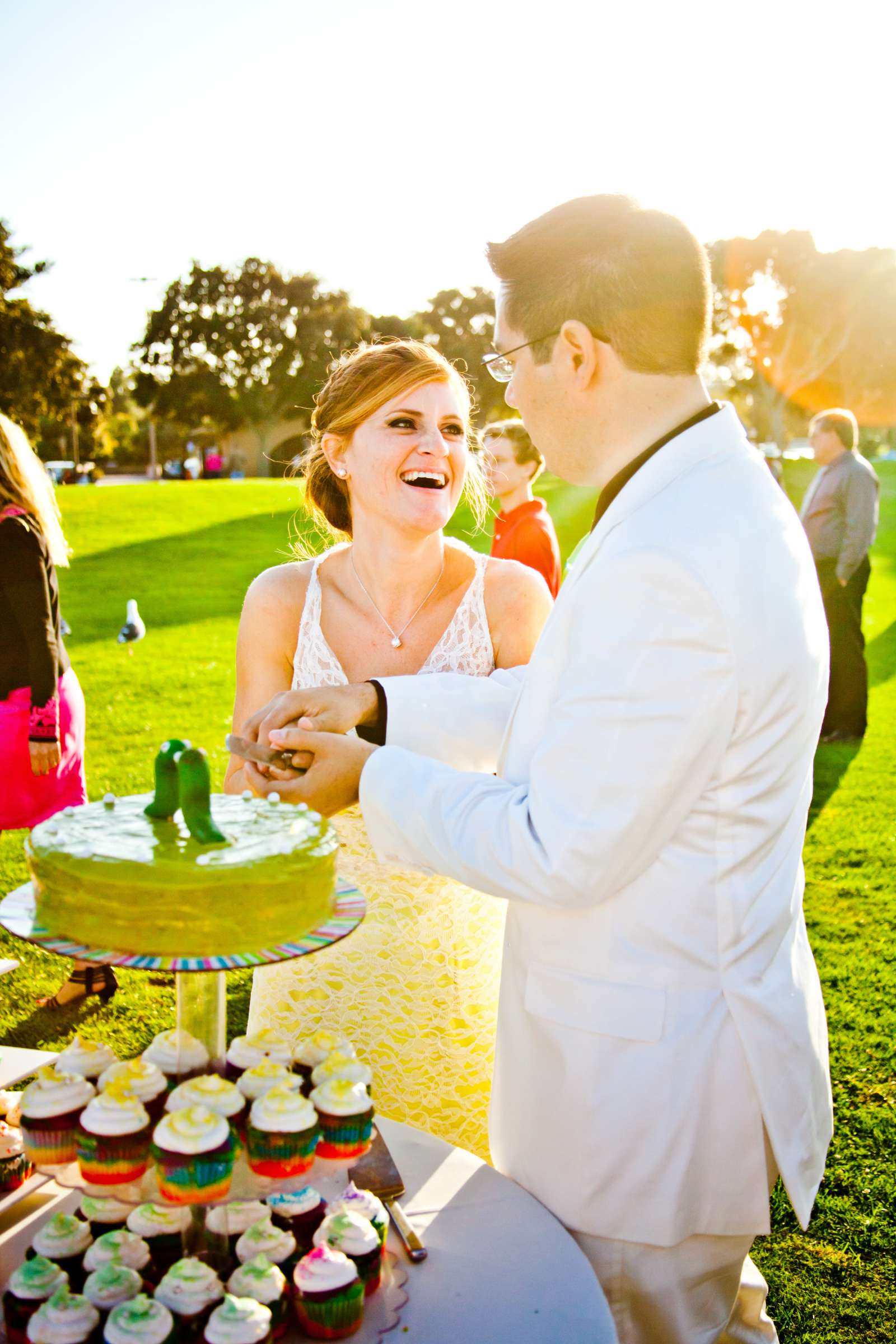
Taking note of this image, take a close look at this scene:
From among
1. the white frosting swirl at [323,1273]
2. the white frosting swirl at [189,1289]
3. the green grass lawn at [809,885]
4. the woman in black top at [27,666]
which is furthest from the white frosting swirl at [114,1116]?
the woman in black top at [27,666]

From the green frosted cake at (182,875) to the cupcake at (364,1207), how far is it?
53 centimetres

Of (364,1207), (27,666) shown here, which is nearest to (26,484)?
(27,666)

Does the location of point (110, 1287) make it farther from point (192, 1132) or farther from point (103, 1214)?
point (192, 1132)

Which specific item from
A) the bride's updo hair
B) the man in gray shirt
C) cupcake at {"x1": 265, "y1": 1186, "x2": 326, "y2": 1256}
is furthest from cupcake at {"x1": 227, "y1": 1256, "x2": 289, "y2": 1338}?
the man in gray shirt

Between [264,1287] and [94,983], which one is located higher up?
[264,1287]

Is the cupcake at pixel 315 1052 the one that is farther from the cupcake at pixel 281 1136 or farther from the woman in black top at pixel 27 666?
the woman in black top at pixel 27 666

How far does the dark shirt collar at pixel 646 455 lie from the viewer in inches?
76.3

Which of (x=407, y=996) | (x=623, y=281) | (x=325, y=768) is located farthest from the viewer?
(x=407, y=996)

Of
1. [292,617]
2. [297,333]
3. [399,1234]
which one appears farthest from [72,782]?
[297,333]

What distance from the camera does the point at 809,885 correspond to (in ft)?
23.6

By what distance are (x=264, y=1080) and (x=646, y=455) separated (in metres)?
1.22

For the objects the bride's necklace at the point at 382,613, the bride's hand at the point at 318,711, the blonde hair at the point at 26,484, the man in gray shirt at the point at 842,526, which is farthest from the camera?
the man in gray shirt at the point at 842,526

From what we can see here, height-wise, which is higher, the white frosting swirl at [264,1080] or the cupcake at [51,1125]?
the white frosting swirl at [264,1080]

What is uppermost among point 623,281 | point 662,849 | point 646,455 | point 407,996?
point 623,281
